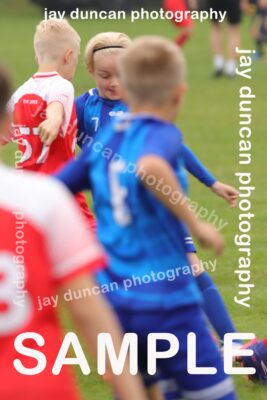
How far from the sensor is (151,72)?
375cm

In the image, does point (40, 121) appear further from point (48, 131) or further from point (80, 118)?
point (48, 131)

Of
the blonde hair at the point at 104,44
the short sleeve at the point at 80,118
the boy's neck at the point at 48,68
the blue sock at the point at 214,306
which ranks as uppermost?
the blonde hair at the point at 104,44

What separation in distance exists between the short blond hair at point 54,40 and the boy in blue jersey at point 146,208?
196 centimetres

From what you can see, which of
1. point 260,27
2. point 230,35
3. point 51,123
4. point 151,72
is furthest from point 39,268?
point 260,27

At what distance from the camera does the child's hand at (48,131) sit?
16.8ft

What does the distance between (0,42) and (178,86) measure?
21.3 m

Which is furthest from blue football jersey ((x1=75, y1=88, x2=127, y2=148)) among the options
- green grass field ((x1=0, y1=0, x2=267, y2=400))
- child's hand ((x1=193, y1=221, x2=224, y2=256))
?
child's hand ((x1=193, y1=221, x2=224, y2=256))

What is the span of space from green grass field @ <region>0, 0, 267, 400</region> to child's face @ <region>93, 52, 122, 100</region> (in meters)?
0.90

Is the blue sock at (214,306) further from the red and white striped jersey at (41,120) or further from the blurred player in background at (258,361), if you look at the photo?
the red and white striped jersey at (41,120)

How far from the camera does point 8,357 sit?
2.78m

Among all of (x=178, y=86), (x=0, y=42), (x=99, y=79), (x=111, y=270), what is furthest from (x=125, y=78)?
(x=0, y=42)

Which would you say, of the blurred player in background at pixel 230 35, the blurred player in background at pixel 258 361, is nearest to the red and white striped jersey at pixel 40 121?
the blurred player in background at pixel 258 361

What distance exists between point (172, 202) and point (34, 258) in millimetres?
994

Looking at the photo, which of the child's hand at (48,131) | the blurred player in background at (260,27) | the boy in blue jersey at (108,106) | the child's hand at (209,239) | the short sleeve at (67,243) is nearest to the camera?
the short sleeve at (67,243)
